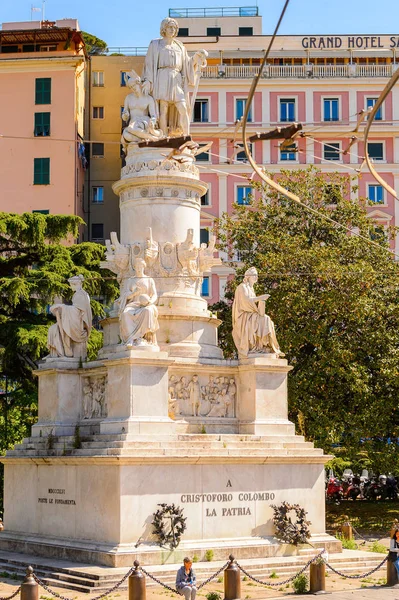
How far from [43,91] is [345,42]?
730 inches

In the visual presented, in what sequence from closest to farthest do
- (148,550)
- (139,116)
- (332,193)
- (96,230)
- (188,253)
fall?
(148,550)
(188,253)
(139,116)
(332,193)
(96,230)

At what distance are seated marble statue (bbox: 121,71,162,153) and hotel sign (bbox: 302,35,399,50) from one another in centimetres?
4105

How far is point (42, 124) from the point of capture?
197 ft

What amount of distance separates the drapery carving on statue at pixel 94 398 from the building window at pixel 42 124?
34.4 m

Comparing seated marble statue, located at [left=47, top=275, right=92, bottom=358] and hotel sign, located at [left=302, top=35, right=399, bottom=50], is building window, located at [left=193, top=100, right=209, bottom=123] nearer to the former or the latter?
hotel sign, located at [left=302, top=35, right=399, bottom=50]

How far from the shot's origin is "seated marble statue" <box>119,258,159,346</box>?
82.5 feet

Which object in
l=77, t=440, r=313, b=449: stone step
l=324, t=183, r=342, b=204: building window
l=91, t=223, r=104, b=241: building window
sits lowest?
l=77, t=440, r=313, b=449: stone step

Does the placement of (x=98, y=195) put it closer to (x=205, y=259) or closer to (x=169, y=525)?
(x=205, y=259)

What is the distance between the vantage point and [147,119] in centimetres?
2844

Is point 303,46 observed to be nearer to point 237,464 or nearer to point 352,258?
point 352,258

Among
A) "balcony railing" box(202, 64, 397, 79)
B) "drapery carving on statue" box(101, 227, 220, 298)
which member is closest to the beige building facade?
"balcony railing" box(202, 64, 397, 79)

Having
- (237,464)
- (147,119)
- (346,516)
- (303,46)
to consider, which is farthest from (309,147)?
(237,464)

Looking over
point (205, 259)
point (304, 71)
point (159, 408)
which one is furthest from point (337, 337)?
point (304, 71)

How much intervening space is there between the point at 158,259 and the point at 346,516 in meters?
16.4
